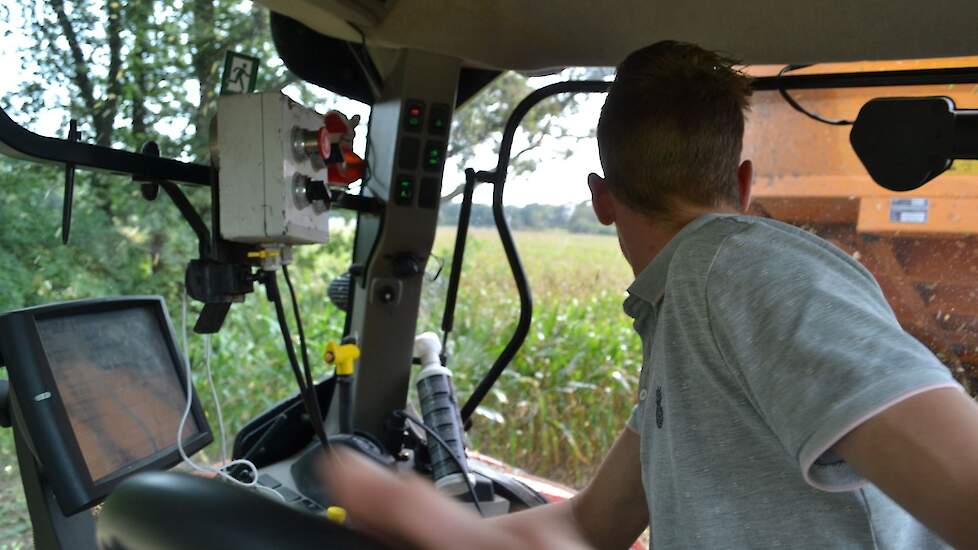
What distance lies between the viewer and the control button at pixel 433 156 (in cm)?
224

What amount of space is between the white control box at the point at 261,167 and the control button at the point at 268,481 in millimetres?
786

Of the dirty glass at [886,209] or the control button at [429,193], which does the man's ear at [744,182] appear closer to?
the dirty glass at [886,209]

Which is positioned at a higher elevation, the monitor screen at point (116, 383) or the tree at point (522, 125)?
the tree at point (522, 125)

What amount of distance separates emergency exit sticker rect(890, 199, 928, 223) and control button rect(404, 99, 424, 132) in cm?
128

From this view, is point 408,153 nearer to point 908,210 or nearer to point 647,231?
point 647,231

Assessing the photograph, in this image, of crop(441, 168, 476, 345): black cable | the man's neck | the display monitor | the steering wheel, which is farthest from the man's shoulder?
crop(441, 168, 476, 345): black cable

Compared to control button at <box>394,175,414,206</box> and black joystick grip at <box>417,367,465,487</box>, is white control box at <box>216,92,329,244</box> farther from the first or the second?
black joystick grip at <box>417,367,465,487</box>

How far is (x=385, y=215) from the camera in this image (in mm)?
2252

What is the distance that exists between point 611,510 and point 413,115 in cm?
121

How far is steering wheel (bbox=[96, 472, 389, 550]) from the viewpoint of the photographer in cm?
57

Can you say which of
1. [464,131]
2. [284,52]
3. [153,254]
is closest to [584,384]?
[464,131]

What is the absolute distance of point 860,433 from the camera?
2.39 feet

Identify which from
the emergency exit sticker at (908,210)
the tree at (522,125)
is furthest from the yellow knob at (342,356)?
the tree at (522,125)

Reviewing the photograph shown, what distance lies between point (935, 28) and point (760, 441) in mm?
1073
